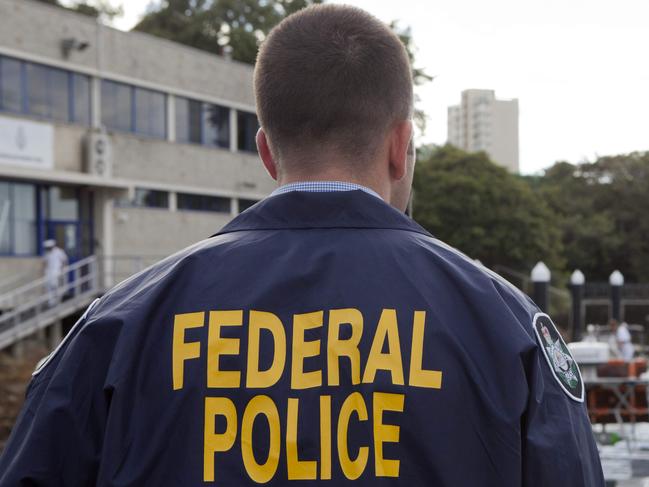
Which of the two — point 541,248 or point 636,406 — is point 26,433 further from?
point 541,248

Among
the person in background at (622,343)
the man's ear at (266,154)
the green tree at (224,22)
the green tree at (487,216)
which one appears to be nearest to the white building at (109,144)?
the green tree at (224,22)

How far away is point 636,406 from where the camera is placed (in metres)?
10.7

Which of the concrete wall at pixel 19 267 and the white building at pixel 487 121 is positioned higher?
the white building at pixel 487 121

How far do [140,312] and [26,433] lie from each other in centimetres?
30

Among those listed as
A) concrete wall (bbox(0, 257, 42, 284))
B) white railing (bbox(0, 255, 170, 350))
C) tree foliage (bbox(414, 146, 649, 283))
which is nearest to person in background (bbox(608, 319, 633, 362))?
white railing (bbox(0, 255, 170, 350))

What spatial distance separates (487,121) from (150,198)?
74.2 ft

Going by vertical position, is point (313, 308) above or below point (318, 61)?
below

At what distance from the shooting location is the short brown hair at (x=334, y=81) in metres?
1.63

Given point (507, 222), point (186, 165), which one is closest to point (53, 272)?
point (186, 165)

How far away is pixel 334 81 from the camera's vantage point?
163 centimetres

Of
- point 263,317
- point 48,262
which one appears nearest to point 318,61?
point 263,317

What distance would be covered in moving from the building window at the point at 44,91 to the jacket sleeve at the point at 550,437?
21.4 meters

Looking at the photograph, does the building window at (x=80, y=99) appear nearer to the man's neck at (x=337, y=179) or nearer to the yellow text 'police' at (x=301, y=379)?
the man's neck at (x=337, y=179)

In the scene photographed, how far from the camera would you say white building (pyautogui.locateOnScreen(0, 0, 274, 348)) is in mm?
21516
